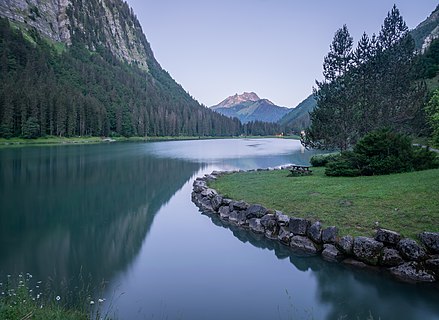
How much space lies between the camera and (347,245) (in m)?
9.89

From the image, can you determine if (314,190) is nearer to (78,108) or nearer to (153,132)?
(78,108)

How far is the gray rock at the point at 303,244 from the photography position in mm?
10891

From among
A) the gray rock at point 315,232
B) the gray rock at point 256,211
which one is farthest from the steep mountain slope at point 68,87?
the gray rock at point 315,232

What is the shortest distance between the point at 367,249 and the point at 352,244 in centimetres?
46

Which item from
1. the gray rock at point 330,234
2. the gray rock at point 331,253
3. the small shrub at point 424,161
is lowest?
the gray rock at point 331,253

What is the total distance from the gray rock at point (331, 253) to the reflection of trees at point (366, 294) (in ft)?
0.90

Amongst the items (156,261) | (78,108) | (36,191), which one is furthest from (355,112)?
(78,108)

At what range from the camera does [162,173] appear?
3206 cm

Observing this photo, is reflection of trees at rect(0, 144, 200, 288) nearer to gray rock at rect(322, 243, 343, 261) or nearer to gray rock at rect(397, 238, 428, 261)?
gray rock at rect(322, 243, 343, 261)

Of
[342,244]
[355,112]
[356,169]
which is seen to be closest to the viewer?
[342,244]

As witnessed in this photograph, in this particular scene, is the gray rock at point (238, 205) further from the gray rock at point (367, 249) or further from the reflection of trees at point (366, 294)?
the gray rock at point (367, 249)

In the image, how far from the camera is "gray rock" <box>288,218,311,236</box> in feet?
37.5

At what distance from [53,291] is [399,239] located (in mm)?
9732

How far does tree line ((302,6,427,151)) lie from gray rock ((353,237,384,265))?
21116 mm
